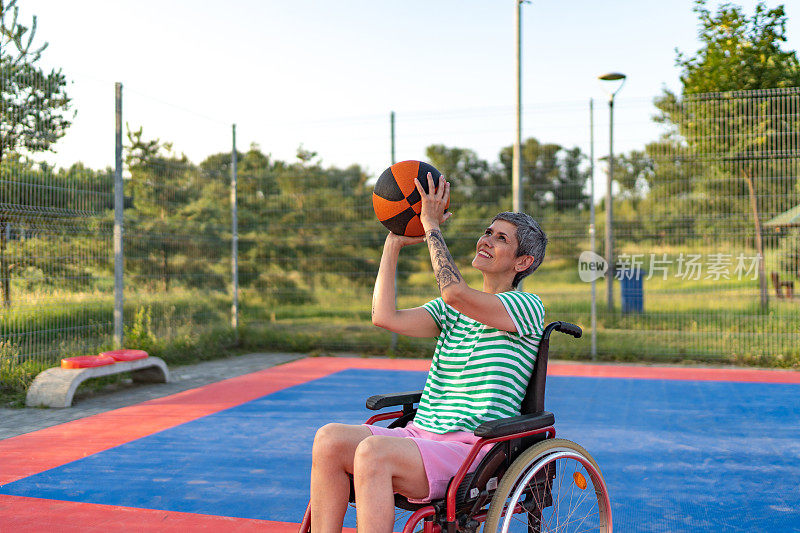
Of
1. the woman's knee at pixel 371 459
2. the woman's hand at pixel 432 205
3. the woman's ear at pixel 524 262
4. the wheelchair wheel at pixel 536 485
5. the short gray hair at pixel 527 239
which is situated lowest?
the wheelchair wheel at pixel 536 485

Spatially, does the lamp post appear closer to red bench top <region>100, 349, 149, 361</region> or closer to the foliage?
the foliage

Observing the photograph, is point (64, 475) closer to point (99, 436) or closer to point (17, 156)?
point (99, 436)

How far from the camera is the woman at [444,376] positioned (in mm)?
1957

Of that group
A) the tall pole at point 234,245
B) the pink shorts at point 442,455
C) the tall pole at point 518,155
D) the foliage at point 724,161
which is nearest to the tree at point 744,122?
the foliage at point 724,161

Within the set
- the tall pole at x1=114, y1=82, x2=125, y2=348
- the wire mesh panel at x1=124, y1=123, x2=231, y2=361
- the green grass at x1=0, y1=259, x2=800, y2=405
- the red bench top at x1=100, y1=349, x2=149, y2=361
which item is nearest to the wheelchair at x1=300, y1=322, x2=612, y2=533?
the red bench top at x1=100, y1=349, x2=149, y2=361

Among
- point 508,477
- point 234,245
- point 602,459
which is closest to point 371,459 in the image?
point 508,477

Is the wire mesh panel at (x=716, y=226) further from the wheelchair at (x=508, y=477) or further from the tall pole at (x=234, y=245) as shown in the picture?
the wheelchair at (x=508, y=477)

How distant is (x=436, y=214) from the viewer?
7.35 ft

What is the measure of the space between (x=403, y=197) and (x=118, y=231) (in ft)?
16.0

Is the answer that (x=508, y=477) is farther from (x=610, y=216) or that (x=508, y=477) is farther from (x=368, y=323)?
(x=368, y=323)

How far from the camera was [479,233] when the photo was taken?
A: 8.01 metres

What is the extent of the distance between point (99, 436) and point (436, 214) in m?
3.28

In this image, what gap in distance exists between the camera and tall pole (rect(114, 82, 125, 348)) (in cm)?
652

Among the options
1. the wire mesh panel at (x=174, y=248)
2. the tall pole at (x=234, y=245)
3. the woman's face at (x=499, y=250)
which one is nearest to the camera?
the woman's face at (x=499, y=250)
